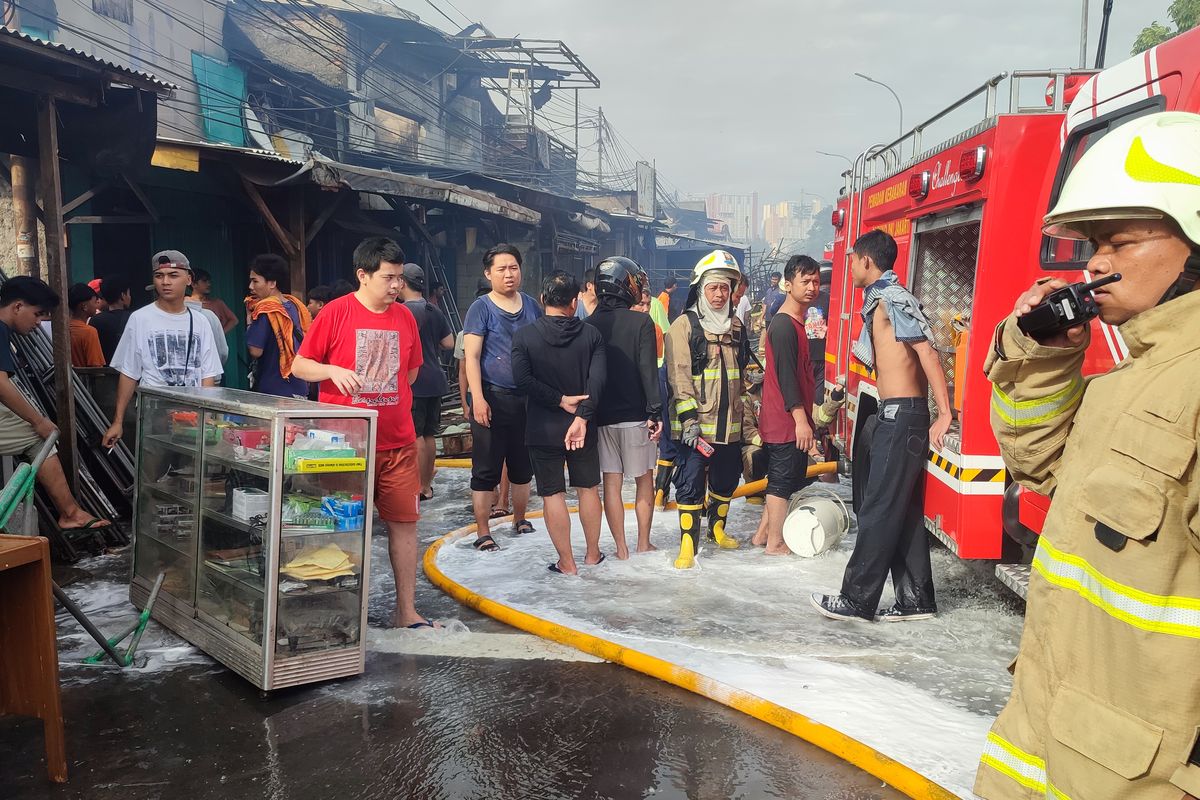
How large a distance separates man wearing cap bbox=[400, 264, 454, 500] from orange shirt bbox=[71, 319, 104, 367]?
2.63m

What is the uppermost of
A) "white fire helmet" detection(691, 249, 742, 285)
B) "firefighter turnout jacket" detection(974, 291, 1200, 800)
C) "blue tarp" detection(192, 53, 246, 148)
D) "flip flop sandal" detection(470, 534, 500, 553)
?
"blue tarp" detection(192, 53, 246, 148)

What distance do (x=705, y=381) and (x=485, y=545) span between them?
2.00 meters

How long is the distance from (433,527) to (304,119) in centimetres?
1619

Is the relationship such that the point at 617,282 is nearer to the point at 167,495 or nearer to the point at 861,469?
the point at 861,469

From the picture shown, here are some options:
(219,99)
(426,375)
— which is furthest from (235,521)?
(219,99)

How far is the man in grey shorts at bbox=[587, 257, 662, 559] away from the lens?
20.0ft

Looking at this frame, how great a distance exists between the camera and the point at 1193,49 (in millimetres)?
3484

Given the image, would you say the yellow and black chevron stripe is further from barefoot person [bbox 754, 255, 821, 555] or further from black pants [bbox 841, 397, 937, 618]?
barefoot person [bbox 754, 255, 821, 555]

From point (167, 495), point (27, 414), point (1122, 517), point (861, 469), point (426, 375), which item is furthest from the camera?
point (426, 375)

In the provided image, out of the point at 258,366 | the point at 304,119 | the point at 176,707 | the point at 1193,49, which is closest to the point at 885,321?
the point at 1193,49

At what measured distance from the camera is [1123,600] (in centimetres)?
158

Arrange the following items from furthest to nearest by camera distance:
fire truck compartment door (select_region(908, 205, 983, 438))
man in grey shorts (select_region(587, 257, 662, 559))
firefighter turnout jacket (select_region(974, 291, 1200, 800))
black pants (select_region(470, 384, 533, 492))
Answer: fire truck compartment door (select_region(908, 205, 983, 438)) → black pants (select_region(470, 384, 533, 492)) → man in grey shorts (select_region(587, 257, 662, 559)) → firefighter turnout jacket (select_region(974, 291, 1200, 800))

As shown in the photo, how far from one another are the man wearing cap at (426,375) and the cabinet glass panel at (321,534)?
3.07m

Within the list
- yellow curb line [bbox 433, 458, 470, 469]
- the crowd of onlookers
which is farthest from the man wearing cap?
yellow curb line [bbox 433, 458, 470, 469]
